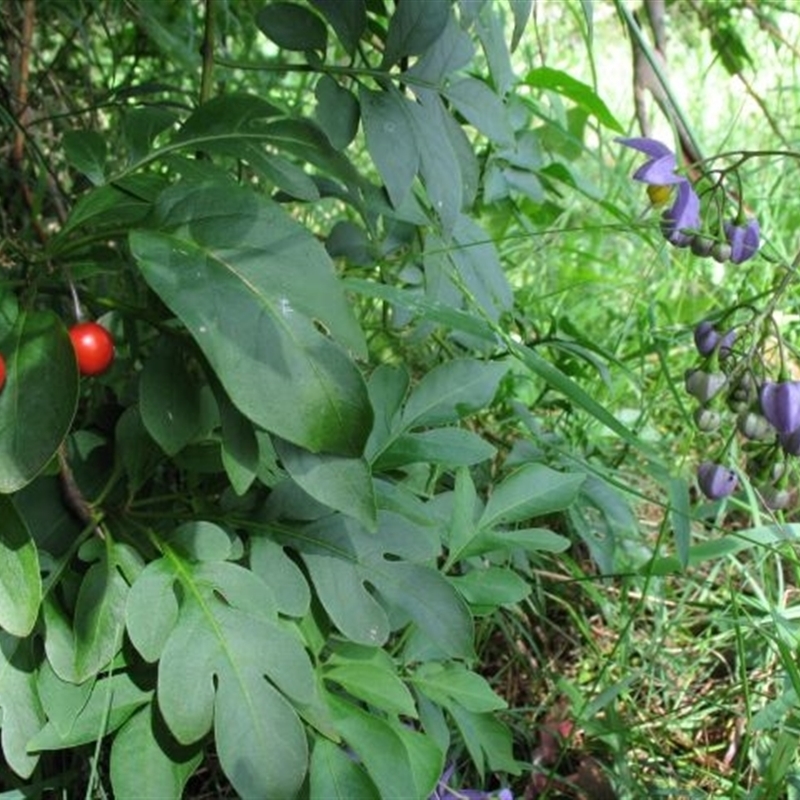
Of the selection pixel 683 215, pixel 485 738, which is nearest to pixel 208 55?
pixel 683 215

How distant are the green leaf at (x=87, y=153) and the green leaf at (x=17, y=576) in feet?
1.12

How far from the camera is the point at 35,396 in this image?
1.00 m

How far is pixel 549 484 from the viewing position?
1287mm

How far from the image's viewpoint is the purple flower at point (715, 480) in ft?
4.61

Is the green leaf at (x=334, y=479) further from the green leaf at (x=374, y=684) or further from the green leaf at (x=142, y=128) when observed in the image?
the green leaf at (x=142, y=128)

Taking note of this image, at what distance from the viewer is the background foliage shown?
1031 mm

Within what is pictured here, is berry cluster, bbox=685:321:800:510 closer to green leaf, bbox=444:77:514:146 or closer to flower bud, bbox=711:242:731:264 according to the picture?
flower bud, bbox=711:242:731:264

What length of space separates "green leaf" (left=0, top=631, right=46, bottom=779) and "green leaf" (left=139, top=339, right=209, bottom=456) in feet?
0.73

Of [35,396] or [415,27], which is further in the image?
[415,27]

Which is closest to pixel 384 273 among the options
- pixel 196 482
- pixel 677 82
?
pixel 196 482

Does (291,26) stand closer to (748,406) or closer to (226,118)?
(226,118)

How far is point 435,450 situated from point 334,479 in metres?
0.25

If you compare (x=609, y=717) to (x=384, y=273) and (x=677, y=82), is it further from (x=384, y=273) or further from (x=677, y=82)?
(x=677, y=82)

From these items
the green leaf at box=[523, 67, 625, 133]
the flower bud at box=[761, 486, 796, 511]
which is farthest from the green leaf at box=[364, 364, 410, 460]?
the green leaf at box=[523, 67, 625, 133]
